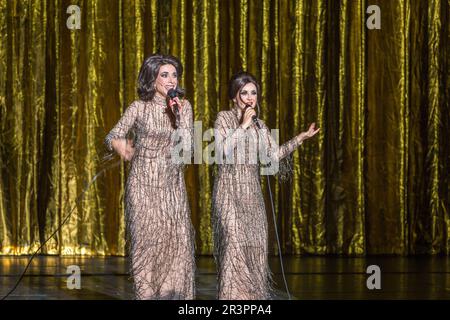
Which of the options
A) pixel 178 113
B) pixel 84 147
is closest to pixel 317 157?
pixel 84 147

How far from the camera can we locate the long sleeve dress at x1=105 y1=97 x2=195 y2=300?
4.70m

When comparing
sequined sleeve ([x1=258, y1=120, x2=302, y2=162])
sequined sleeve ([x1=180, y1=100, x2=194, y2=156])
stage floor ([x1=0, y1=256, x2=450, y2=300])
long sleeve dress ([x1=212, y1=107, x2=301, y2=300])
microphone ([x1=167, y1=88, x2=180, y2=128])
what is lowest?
stage floor ([x1=0, y1=256, x2=450, y2=300])

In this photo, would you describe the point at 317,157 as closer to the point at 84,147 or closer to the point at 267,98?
the point at 267,98

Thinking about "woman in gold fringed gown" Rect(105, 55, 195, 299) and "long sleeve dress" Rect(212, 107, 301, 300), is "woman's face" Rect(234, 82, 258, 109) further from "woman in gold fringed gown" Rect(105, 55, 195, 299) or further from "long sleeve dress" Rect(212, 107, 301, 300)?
"woman in gold fringed gown" Rect(105, 55, 195, 299)

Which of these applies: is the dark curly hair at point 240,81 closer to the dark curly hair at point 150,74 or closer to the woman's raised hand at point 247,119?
the woman's raised hand at point 247,119

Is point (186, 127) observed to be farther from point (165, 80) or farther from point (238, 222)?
point (238, 222)

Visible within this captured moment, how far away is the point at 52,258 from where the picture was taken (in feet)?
26.4

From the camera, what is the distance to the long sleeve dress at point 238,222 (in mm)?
4895

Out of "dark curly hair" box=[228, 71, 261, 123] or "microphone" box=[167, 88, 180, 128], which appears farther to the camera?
"dark curly hair" box=[228, 71, 261, 123]

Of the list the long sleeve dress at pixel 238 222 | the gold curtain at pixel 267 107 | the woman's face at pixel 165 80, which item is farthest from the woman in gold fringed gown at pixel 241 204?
the gold curtain at pixel 267 107

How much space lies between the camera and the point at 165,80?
4.77m

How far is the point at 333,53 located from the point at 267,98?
0.76 meters

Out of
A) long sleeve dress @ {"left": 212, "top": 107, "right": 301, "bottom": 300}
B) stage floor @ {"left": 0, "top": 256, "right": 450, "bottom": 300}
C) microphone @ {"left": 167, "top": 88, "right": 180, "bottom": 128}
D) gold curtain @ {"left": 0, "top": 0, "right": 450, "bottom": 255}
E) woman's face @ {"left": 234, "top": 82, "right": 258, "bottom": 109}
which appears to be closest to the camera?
microphone @ {"left": 167, "top": 88, "right": 180, "bottom": 128}

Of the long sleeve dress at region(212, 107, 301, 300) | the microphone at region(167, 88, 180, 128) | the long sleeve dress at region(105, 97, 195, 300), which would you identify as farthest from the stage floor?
the microphone at region(167, 88, 180, 128)
